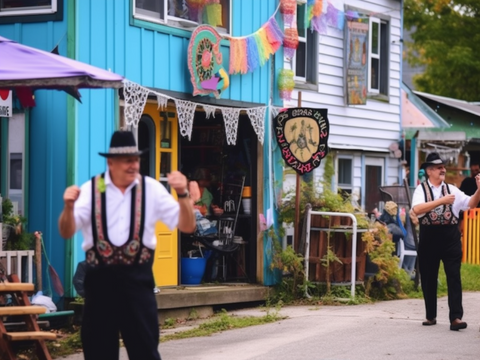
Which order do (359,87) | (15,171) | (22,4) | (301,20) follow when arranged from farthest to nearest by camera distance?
(359,87) < (301,20) < (22,4) < (15,171)

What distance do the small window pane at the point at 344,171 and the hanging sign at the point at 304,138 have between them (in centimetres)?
433

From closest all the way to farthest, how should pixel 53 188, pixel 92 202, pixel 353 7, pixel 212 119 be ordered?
pixel 92 202, pixel 53 188, pixel 212 119, pixel 353 7

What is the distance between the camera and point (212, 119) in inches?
614

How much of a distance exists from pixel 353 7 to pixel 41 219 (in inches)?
A: 368

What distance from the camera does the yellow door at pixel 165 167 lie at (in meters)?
13.8

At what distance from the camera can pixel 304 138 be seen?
1502cm

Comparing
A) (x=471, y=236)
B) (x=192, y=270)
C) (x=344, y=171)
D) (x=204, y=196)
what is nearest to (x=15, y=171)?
(x=192, y=270)

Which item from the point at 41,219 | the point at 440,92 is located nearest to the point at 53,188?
the point at 41,219

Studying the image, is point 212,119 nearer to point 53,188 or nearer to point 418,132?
point 53,188

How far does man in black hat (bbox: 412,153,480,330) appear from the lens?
11.8 m

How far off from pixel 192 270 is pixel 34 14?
424 cm

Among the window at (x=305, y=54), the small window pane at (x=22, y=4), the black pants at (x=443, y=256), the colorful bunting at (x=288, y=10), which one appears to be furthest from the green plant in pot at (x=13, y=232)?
the window at (x=305, y=54)

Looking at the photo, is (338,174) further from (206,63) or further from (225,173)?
(206,63)

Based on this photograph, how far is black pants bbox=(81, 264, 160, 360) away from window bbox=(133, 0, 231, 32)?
609 cm
